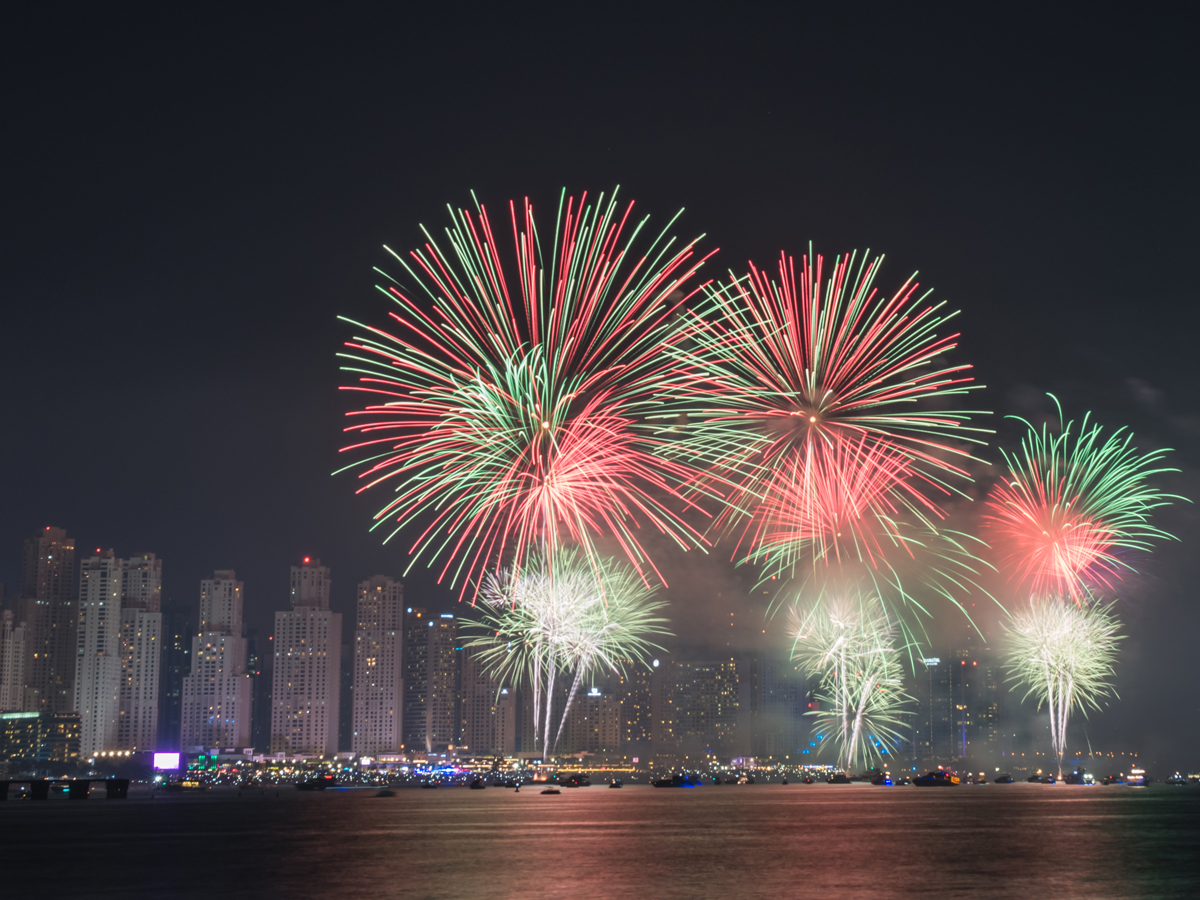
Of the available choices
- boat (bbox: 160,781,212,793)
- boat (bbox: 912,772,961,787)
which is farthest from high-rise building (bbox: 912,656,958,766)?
boat (bbox: 160,781,212,793)

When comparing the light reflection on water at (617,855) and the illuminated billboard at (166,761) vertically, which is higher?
the light reflection on water at (617,855)

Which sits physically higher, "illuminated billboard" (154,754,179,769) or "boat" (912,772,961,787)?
"boat" (912,772,961,787)

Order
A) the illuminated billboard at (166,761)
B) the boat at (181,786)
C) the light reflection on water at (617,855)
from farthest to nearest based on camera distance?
1. the illuminated billboard at (166,761)
2. the boat at (181,786)
3. the light reflection on water at (617,855)

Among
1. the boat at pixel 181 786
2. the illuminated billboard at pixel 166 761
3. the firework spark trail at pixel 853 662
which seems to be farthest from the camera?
the illuminated billboard at pixel 166 761

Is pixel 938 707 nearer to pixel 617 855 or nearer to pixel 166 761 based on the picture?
pixel 166 761

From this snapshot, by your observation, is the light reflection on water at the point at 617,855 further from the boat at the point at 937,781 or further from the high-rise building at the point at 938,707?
the high-rise building at the point at 938,707

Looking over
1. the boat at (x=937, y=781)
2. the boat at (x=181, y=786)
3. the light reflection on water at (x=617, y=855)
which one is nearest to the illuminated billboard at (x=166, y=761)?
the boat at (x=181, y=786)

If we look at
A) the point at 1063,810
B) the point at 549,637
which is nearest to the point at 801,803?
the point at 1063,810

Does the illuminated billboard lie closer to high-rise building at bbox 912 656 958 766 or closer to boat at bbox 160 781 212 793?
boat at bbox 160 781 212 793

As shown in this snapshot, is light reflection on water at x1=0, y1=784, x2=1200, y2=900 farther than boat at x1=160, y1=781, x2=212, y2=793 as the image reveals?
No
